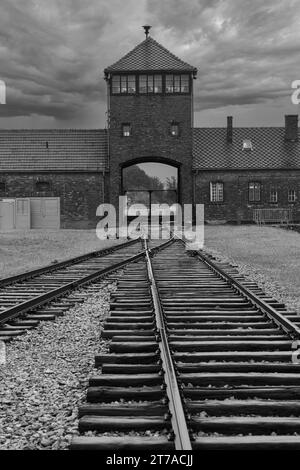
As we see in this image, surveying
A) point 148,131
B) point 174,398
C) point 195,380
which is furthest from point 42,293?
point 148,131

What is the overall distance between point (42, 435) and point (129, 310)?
4159mm

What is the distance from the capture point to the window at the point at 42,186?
3922 centimetres

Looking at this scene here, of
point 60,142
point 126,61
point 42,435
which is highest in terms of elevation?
point 126,61

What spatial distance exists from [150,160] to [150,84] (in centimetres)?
532

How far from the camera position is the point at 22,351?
5871 millimetres

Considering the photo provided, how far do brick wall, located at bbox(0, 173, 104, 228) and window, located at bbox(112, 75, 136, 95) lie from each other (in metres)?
6.07

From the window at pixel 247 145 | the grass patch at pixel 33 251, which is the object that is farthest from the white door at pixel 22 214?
the window at pixel 247 145

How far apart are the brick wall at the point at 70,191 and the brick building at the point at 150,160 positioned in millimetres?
70

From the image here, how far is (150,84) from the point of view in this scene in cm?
3888

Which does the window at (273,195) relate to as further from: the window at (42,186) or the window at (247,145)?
the window at (42,186)

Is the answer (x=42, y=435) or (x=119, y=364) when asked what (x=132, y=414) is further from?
(x=119, y=364)

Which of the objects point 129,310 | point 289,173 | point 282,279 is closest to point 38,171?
point 289,173

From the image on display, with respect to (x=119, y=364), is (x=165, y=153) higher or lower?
higher

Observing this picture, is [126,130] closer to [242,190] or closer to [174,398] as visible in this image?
[242,190]
